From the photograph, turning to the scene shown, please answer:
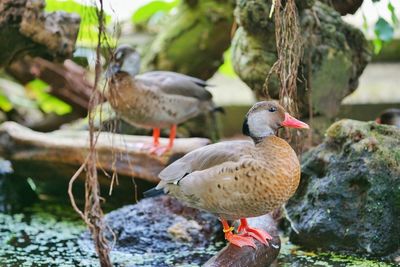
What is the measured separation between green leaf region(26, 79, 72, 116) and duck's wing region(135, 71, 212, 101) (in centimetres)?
200

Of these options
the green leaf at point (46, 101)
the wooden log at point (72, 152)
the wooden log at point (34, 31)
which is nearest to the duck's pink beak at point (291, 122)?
the wooden log at point (72, 152)

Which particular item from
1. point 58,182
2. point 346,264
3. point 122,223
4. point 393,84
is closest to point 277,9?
point 346,264

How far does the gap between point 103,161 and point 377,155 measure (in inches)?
66.4

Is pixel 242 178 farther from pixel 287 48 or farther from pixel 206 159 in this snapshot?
pixel 287 48

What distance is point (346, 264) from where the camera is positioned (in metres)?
3.34

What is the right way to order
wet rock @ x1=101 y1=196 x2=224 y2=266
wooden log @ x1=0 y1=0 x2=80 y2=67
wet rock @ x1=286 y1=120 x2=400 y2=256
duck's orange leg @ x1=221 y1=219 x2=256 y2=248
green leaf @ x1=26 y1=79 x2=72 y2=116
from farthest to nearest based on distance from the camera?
1. green leaf @ x1=26 y1=79 x2=72 y2=116
2. wooden log @ x1=0 y1=0 x2=80 y2=67
3. wet rock @ x1=101 y1=196 x2=224 y2=266
4. wet rock @ x1=286 y1=120 x2=400 y2=256
5. duck's orange leg @ x1=221 y1=219 x2=256 y2=248

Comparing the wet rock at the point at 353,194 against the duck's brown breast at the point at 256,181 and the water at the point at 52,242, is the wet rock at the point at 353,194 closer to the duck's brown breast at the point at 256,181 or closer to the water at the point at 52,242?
the water at the point at 52,242

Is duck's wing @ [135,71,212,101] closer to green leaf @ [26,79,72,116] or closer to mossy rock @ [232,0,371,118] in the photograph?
mossy rock @ [232,0,371,118]

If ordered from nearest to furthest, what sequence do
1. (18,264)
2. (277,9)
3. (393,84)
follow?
(277,9), (18,264), (393,84)

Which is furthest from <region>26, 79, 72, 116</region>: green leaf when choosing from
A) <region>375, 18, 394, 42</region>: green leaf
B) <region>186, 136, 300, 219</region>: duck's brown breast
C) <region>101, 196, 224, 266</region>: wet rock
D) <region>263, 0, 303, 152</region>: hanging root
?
<region>186, 136, 300, 219</region>: duck's brown breast

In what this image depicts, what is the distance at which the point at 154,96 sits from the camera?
439 centimetres

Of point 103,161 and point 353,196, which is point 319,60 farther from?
point 103,161

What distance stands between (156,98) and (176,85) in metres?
0.16

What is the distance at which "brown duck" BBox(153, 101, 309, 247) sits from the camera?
2988 mm
